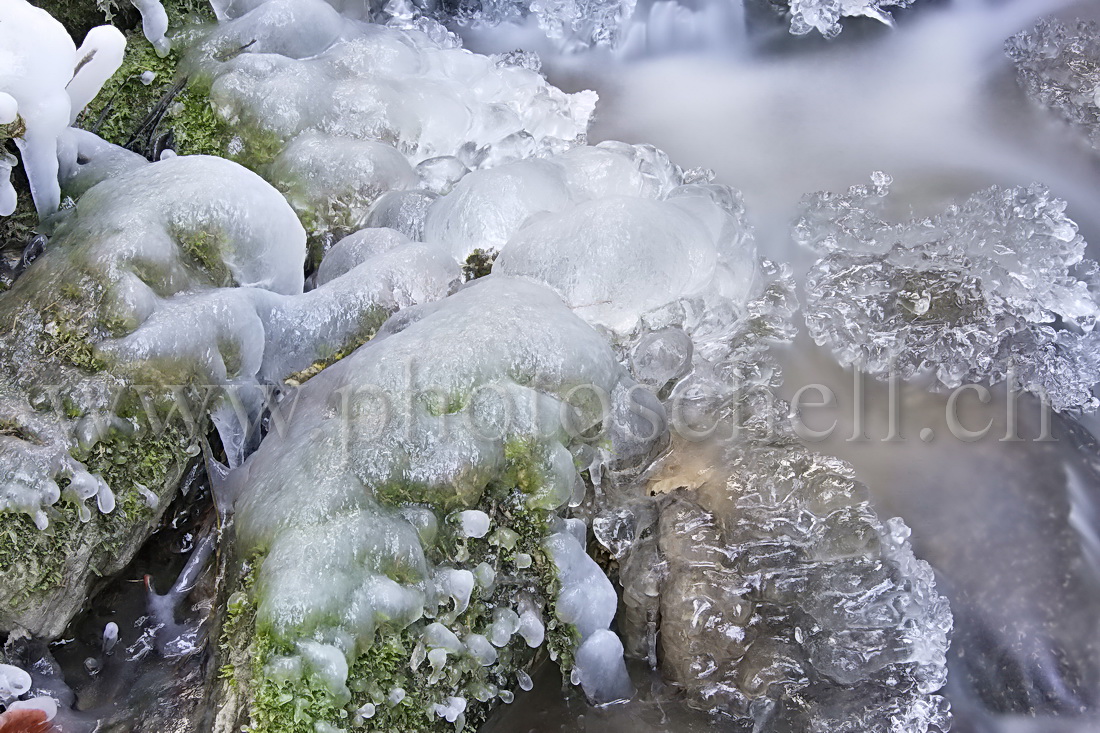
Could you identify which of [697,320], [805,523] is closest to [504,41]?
[697,320]

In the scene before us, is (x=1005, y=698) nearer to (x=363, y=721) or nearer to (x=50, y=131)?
(x=363, y=721)

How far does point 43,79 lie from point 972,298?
3465 millimetres

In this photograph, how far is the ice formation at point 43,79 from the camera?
2.47 metres

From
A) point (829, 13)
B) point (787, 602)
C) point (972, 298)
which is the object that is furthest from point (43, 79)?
point (829, 13)

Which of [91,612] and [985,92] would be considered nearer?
[91,612]

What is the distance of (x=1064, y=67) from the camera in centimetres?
470

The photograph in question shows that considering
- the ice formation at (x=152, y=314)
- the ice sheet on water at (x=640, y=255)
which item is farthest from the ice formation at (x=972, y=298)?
the ice formation at (x=152, y=314)

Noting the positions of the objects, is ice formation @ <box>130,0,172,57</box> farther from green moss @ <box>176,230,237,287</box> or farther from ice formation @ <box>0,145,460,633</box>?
green moss @ <box>176,230,237,287</box>

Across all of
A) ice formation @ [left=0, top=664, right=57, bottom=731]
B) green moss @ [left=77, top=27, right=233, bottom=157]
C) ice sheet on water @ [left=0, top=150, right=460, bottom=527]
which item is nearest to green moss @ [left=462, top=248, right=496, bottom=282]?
ice sheet on water @ [left=0, top=150, right=460, bottom=527]

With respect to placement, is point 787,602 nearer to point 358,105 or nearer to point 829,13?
point 358,105

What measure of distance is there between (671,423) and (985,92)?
3125 mm

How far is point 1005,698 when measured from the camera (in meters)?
2.71

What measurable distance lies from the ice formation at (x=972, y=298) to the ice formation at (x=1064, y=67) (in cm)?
107

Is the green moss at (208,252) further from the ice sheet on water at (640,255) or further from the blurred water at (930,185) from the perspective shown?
the blurred water at (930,185)
